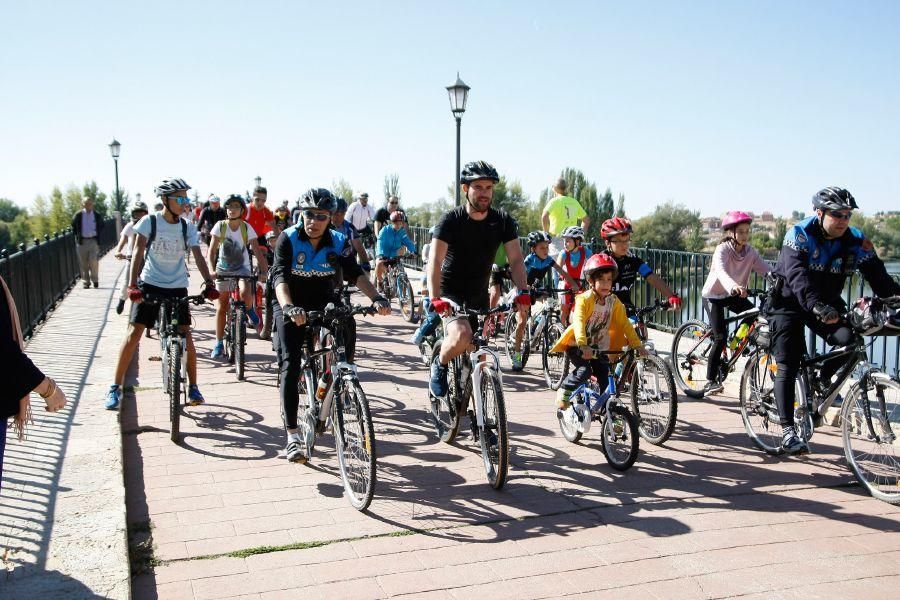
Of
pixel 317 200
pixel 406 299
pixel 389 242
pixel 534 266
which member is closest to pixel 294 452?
pixel 317 200

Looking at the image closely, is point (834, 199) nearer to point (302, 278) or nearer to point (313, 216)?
point (313, 216)

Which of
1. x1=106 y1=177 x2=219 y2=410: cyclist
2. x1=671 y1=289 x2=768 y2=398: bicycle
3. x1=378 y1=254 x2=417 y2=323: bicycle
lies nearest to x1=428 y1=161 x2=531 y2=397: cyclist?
x1=106 y1=177 x2=219 y2=410: cyclist

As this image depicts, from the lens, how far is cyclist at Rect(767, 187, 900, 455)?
5758mm

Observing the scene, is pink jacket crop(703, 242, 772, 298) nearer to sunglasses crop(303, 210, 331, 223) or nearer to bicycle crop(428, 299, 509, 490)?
bicycle crop(428, 299, 509, 490)

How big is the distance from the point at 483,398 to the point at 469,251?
1070 mm

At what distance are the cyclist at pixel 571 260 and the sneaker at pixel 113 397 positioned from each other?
14.4ft

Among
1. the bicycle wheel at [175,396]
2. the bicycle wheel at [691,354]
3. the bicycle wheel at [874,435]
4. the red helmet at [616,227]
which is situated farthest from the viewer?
the bicycle wheel at [691,354]

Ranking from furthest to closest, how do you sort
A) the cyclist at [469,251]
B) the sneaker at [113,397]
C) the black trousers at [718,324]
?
the black trousers at [718,324] → the sneaker at [113,397] → the cyclist at [469,251]

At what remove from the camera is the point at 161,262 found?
7395 millimetres

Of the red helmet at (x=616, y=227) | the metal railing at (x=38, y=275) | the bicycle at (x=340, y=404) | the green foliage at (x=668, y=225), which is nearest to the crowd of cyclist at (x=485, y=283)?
the bicycle at (x=340, y=404)

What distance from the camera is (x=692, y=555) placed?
4.46m

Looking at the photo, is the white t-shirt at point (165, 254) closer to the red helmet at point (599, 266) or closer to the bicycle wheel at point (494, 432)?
the bicycle wheel at point (494, 432)

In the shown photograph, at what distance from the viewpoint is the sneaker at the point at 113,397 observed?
7.16 m

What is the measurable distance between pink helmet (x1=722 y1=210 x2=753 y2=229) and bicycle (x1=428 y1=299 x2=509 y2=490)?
299 centimetres
